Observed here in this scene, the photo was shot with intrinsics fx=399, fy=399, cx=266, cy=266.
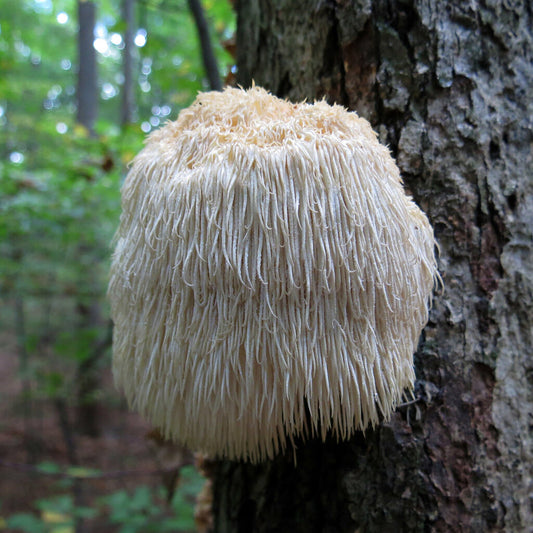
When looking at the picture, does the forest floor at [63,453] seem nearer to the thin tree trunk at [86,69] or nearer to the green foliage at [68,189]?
the green foliage at [68,189]

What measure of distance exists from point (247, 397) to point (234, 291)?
289 millimetres

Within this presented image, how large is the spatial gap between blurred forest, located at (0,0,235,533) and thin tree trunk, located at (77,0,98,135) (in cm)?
2

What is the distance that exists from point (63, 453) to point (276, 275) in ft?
29.2

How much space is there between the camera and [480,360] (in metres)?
1.31

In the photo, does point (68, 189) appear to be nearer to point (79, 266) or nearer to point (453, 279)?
point (79, 266)

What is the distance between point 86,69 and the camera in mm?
8477

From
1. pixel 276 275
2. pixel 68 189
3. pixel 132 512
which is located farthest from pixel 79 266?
pixel 276 275

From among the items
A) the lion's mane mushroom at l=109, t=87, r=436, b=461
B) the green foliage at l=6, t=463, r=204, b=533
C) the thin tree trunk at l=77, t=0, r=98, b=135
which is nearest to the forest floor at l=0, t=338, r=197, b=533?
Result: the green foliage at l=6, t=463, r=204, b=533

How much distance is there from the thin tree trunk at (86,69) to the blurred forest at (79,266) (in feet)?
0.07

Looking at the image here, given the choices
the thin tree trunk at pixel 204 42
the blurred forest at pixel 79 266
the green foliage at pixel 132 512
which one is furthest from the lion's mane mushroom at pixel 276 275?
the green foliage at pixel 132 512

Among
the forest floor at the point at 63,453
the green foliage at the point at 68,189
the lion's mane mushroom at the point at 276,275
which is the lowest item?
the forest floor at the point at 63,453

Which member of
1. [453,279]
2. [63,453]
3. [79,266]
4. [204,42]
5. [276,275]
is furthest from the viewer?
[63,453]

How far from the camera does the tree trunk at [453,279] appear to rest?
4.10 ft

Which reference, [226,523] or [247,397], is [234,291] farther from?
[226,523]
